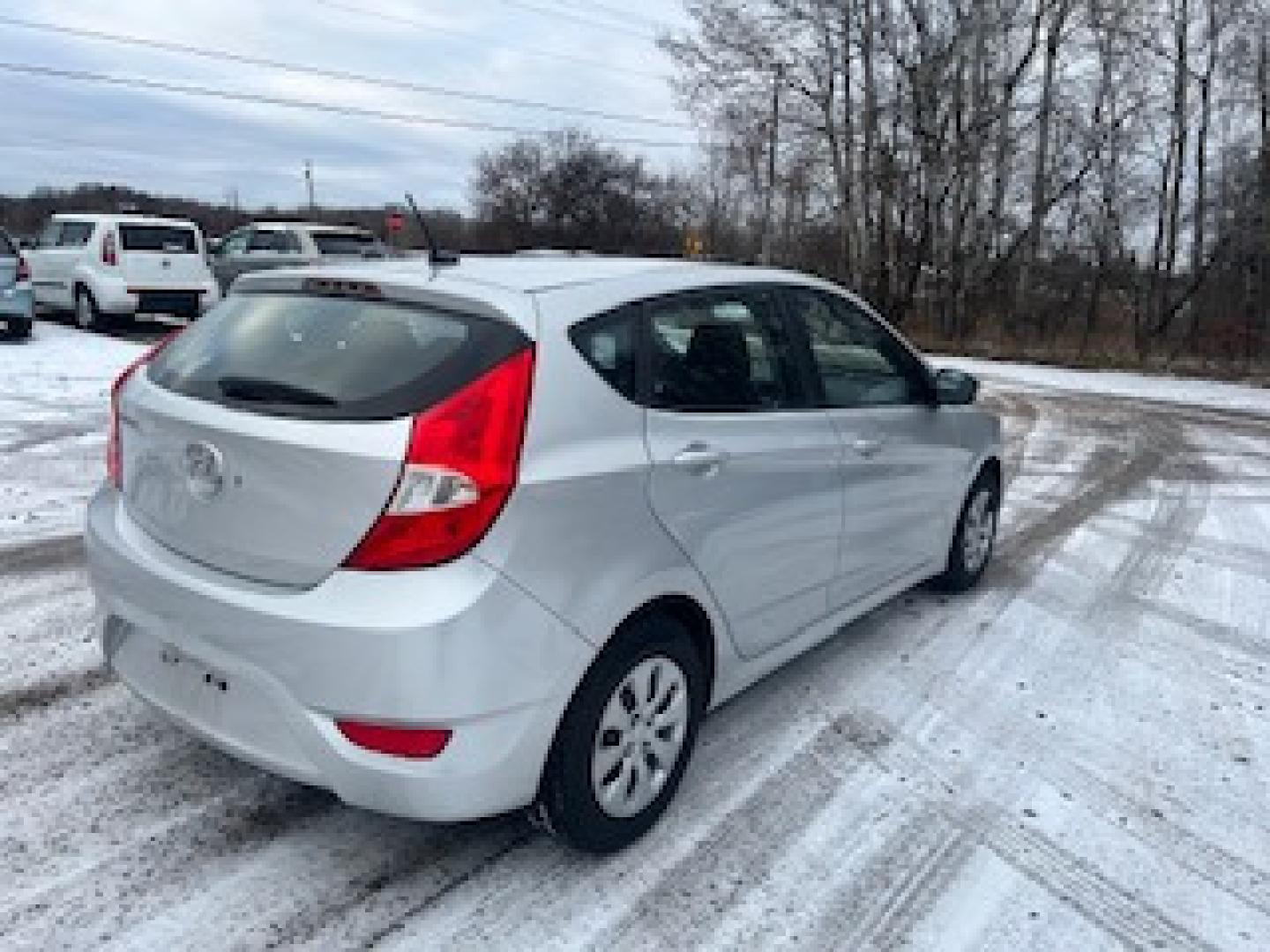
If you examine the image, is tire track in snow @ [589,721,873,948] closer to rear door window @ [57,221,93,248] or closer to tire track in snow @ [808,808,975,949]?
tire track in snow @ [808,808,975,949]

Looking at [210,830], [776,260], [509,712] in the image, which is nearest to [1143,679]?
[509,712]

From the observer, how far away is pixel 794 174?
1164 inches

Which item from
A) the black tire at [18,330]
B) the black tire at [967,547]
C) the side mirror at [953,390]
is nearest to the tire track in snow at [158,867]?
the side mirror at [953,390]

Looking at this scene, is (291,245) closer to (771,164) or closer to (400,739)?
(771,164)

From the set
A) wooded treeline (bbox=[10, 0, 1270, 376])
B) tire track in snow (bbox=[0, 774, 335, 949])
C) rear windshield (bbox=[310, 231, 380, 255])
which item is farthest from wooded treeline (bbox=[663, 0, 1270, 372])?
tire track in snow (bbox=[0, 774, 335, 949])

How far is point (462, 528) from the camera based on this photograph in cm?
237

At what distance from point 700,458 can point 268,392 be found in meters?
1.20

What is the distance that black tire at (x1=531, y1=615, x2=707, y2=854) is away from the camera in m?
2.62

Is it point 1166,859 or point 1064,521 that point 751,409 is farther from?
point 1064,521

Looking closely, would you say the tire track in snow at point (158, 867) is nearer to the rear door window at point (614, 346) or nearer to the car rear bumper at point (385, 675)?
the car rear bumper at point (385, 675)

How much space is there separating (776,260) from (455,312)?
110 feet

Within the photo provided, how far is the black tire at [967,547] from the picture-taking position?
4.99 metres

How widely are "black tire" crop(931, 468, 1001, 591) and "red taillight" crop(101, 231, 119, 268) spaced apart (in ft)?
46.8

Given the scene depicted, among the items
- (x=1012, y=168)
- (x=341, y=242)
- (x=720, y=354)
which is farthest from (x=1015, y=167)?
(x=720, y=354)
